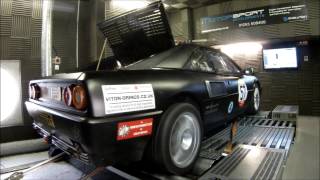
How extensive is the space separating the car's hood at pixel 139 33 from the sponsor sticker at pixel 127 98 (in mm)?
738

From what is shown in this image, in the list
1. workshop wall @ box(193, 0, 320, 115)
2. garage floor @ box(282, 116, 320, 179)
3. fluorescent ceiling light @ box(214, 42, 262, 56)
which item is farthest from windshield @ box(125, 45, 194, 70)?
fluorescent ceiling light @ box(214, 42, 262, 56)

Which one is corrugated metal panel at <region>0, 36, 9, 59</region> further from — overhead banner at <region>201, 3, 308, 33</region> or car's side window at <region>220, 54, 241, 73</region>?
overhead banner at <region>201, 3, 308, 33</region>

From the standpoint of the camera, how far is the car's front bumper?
1.33 m

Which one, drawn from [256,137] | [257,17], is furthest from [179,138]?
→ [257,17]

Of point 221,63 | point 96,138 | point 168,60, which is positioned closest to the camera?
point 96,138

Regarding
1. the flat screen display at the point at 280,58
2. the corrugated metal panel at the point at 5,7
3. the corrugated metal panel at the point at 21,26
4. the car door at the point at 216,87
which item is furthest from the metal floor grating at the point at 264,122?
the corrugated metal panel at the point at 5,7

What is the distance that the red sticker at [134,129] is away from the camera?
4.73ft

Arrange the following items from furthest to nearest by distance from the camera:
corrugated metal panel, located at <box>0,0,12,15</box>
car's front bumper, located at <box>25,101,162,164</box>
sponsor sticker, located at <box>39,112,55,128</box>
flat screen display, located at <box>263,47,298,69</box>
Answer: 1. flat screen display, located at <box>263,47,298,69</box>
2. corrugated metal panel, located at <box>0,0,12,15</box>
3. sponsor sticker, located at <box>39,112,55,128</box>
4. car's front bumper, located at <box>25,101,162,164</box>

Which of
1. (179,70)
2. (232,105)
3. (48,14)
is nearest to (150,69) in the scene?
(179,70)

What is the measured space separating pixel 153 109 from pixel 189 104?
0.42 m

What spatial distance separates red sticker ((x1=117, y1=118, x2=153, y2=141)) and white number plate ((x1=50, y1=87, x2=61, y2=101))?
571 millimetres

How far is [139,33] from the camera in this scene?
2398 mm

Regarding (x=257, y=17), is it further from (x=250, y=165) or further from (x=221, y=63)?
(x=250, y=165)

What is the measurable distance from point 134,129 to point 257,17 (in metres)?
5.66
